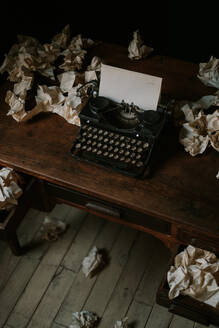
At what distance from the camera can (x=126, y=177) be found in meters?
1.82

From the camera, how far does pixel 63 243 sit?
99.5 inches

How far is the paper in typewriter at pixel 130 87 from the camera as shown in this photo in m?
1.78

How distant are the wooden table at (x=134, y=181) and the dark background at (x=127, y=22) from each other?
1.25ft

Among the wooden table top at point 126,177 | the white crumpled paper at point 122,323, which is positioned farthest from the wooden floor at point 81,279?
the wooden table top at point 126,177

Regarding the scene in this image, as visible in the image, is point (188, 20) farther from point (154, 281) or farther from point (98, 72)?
point (154, 281)

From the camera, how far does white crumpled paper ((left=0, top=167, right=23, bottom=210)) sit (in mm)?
2004

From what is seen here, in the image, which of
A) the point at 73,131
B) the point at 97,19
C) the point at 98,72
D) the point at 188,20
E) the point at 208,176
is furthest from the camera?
the point at 97,19

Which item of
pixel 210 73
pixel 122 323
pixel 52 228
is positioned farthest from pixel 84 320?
pixel 210 73

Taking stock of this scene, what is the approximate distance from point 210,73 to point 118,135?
61 cm

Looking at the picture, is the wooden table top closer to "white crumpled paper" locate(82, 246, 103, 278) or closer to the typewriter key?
the typewriter key

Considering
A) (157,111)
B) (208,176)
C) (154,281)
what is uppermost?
(157,111)

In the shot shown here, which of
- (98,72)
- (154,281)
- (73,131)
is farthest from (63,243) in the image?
(98,72)

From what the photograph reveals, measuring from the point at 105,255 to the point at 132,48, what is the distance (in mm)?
1187

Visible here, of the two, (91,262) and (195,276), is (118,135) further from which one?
Answer: (91,262)
